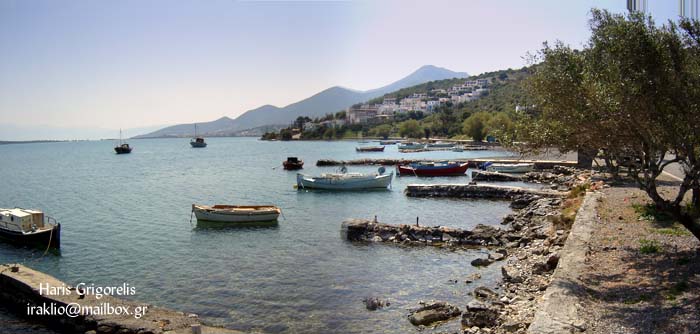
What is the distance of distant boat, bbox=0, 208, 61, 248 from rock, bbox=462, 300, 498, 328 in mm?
18647

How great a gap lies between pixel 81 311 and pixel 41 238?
1227 cm

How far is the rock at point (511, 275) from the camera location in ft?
45.1

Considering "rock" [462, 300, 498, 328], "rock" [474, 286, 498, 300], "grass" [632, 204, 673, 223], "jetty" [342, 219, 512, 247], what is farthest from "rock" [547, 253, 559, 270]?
"jetty" [342, 219, 512, 247]

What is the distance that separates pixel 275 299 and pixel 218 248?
26.7ft

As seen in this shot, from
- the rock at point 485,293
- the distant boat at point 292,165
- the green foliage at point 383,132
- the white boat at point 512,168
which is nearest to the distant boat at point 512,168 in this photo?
the white boat at point 512,168

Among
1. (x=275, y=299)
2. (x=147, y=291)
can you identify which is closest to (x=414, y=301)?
(x=275, y=299)

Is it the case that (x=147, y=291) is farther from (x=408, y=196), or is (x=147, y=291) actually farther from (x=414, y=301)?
(x=408, y=196)

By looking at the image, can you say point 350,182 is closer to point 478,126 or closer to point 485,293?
point 485,293

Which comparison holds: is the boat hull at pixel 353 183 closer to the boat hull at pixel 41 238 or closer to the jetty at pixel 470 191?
the jetty at pixel 470 191

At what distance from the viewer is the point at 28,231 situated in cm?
2178

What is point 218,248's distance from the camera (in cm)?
2169

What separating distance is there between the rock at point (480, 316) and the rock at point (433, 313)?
0.61m

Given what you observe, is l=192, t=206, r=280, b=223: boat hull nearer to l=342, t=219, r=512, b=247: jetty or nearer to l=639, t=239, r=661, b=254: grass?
l=342, t=219, r=512, b=247: jetty

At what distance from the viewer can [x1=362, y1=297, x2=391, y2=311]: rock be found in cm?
1336
